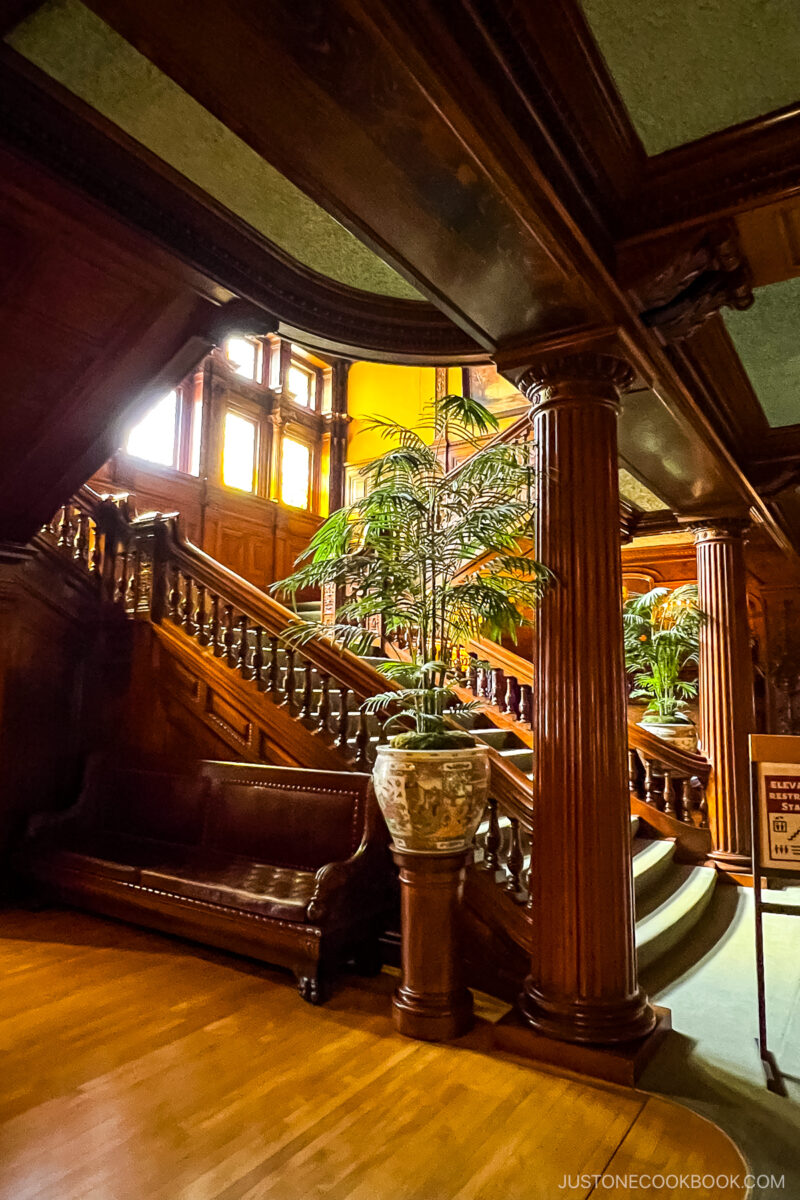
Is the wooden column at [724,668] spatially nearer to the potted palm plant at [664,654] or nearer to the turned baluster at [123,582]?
the potted palm plant at [664,654]

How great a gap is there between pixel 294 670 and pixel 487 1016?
7.14 ft

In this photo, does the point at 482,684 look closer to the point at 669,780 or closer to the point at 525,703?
the point at 525,703

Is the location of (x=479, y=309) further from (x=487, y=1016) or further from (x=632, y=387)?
(x=487, y=1016)

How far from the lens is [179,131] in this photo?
279 cm

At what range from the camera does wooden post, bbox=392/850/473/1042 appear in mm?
3006

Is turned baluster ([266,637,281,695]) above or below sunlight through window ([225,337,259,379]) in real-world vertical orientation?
below

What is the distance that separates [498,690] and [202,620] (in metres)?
2.73

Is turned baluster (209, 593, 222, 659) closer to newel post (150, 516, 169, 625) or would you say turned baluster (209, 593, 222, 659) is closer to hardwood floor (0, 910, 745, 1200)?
newel post (150, 516, 169, 625)

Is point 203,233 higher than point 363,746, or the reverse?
point 203,233

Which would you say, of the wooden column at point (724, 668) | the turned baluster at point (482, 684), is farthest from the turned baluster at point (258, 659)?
the wooden column at point (724, 668)

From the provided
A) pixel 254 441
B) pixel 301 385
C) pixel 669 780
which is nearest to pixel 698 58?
pixel 669 780

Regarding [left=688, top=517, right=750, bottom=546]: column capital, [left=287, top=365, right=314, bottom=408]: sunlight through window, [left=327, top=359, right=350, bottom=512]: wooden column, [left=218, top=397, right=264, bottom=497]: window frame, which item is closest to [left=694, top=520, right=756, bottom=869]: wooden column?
[left=688, top=517, right=750, bottom=546]: column capital

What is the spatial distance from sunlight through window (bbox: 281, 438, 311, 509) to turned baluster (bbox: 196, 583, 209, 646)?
20.6 feet

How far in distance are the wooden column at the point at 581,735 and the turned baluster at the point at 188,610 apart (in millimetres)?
2807
